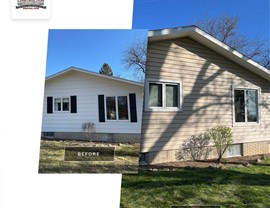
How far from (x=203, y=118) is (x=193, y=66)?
3.64ft

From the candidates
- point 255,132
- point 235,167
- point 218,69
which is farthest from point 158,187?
point 255,132

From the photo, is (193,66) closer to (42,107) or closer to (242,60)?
(242,60)

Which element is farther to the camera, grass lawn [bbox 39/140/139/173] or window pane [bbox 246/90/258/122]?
window pane [bbox 246/90/258/122]

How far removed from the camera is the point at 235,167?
533 centimetres

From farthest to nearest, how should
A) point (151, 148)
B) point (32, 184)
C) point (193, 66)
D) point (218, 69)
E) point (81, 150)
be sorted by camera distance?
point (218, 69)
point (193, 66)
point (151, 148)
point (81, 150)
point (32, 184)

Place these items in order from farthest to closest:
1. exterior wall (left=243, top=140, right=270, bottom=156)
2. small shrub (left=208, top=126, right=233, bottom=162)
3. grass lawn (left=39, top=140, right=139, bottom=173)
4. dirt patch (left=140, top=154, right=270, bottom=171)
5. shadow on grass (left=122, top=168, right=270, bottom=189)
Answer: exterior wall (left=243, top=140, right=270, bottom=156), small shrub (left=208, top=126, right=233, bottom=162), dirt patch (left=140, top=154, right=270, bottom=171), shadow on grass (left=122, top=168, right=270, bottom=189), grass lawn (left=39, top=140, right=139, bottom=173)

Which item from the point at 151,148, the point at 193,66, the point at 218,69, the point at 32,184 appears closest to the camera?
the point at 32,184

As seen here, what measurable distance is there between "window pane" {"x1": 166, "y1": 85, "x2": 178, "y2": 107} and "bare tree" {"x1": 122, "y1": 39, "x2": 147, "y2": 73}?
2.20 metres

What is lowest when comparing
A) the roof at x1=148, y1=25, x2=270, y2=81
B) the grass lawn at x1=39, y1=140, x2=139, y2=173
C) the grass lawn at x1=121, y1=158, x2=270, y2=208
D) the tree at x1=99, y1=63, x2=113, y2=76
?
the grass lawn at x1=121, y1=158, x2=270, y2=208

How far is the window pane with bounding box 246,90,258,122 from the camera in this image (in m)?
7.00

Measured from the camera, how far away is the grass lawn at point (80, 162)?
3.10 m

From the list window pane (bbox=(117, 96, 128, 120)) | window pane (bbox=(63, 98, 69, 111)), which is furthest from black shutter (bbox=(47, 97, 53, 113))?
window pane (bbox=(117, 96, 128, 120))

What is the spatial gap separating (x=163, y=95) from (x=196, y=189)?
193 centimetres

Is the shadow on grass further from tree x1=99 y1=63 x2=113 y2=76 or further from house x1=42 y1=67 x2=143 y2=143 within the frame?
tree x1=99 y1=63 x2=113 y2=76
